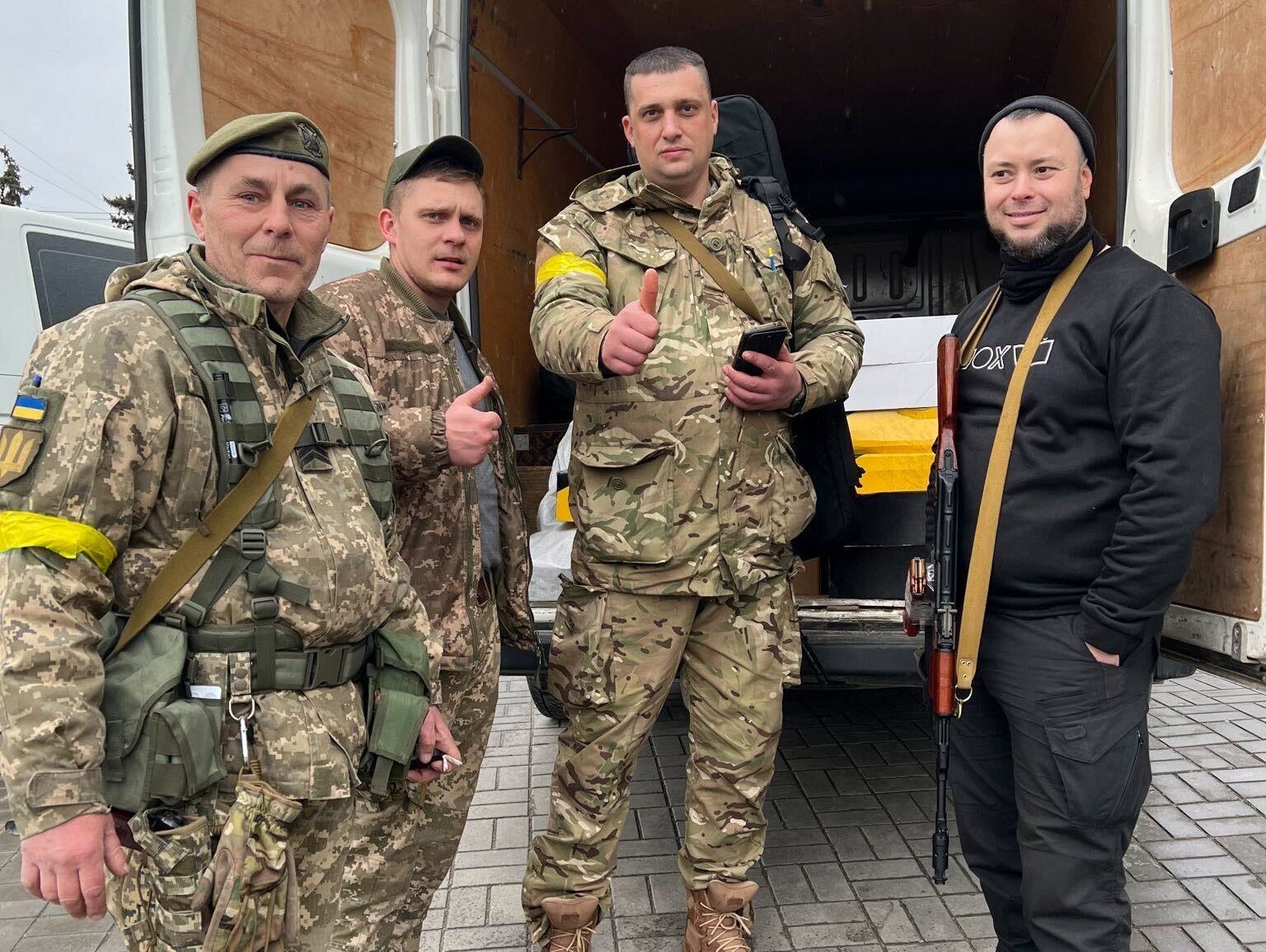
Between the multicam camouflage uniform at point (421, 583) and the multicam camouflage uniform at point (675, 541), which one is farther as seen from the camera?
the multicam camouflage uniform at point (675, 541)

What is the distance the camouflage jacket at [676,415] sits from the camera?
7.45ft

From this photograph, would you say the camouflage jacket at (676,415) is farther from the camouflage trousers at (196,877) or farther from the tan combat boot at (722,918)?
the camouflage trousers at (196,877)

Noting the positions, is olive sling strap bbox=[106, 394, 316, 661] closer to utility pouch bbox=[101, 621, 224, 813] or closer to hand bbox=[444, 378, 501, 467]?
utility pouch bbox=[101, 621, 224, 813]

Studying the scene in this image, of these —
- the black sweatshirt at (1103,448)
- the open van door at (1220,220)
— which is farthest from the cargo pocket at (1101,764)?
the open van door at (1220,220)

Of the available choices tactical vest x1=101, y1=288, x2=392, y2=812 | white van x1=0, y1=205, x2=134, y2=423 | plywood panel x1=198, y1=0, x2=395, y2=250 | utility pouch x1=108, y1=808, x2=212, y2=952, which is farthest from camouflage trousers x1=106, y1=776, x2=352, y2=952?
white van x1=0, y1=205, x2=134, y2=423

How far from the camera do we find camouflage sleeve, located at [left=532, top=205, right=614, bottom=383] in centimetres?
209

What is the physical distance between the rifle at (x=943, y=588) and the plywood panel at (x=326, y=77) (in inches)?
70.2

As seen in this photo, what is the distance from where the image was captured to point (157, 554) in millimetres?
1410

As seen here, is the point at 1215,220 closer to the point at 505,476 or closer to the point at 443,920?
the point at 505,476

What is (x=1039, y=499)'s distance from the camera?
6.14ft

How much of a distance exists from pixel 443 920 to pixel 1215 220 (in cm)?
249

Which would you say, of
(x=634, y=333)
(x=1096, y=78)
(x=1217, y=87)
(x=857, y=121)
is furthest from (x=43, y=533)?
(x=857, y=121)

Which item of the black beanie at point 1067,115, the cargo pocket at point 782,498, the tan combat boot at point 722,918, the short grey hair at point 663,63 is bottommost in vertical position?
the tan combat boot at point 722,918

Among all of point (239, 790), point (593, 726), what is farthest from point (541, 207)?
point (239, 790)
